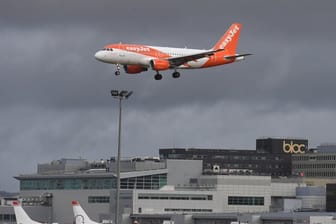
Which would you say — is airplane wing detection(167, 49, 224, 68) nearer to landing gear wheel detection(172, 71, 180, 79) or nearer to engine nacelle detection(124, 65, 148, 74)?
landing gear wheel detection(172, 71, 180, 79)

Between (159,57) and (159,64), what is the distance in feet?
10.4

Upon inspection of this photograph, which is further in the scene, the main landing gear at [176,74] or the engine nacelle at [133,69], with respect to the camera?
the engine nacelle at [133,69]

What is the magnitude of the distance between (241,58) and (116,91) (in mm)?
22265

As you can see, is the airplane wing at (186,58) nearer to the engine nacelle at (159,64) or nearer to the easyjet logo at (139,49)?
the engine nacelle at (159,64)

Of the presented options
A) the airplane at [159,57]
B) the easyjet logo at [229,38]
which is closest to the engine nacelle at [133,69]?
the airplane at [159,57]

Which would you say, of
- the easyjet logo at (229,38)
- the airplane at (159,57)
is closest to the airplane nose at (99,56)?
the airplane at (159,57)

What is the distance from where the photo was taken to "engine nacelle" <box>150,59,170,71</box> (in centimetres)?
17388

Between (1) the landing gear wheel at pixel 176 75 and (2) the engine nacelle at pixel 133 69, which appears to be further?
(2) the engine nacelle at pixel 133 69

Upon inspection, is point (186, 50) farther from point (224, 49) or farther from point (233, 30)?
point (233, 30)

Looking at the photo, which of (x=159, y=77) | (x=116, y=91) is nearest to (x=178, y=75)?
(x=159, y=77)

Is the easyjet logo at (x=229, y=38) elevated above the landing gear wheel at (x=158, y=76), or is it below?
above

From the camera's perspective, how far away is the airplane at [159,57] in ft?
569

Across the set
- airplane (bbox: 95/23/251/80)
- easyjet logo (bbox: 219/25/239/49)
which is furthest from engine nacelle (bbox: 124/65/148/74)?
easyjet logo (bbox: 219/25/239/49)

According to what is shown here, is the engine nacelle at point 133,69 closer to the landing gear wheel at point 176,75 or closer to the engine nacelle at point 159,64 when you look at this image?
the engine nacelle at point 159,64
